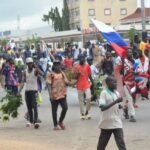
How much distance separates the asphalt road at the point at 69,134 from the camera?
11.7 m

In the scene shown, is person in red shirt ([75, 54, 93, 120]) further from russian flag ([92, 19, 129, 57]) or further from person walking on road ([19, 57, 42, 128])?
russian flag ([92, 19, 129, 57])

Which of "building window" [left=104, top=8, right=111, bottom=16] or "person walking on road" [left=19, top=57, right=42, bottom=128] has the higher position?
"building window" [left=104, top=8, right=111, bottom=16]

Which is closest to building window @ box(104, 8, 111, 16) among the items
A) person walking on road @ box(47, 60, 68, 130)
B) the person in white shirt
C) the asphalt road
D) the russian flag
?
the asphalt road

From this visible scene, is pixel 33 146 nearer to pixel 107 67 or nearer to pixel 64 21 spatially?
pixel 107 67

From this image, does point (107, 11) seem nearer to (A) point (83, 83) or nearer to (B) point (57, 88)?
(A) point (83, 83)

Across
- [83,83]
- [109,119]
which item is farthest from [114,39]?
[109,119]

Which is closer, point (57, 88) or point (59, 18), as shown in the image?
point (57, 88)

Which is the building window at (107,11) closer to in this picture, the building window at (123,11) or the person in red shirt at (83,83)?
the building window at (123,11)

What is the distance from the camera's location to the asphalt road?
1169 centimetres

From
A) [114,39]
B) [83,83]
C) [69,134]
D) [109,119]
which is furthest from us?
[83,83]

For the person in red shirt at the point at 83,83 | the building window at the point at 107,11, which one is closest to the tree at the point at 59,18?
the building window at the point at 107,11

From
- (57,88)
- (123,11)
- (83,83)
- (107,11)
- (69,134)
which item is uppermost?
(107,11)

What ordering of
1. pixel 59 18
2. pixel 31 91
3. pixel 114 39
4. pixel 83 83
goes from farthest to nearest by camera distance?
pixel 59 18, pixel 83 83, pixel 31 91, pixel 114 39

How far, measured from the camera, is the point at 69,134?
13250 millimetres
